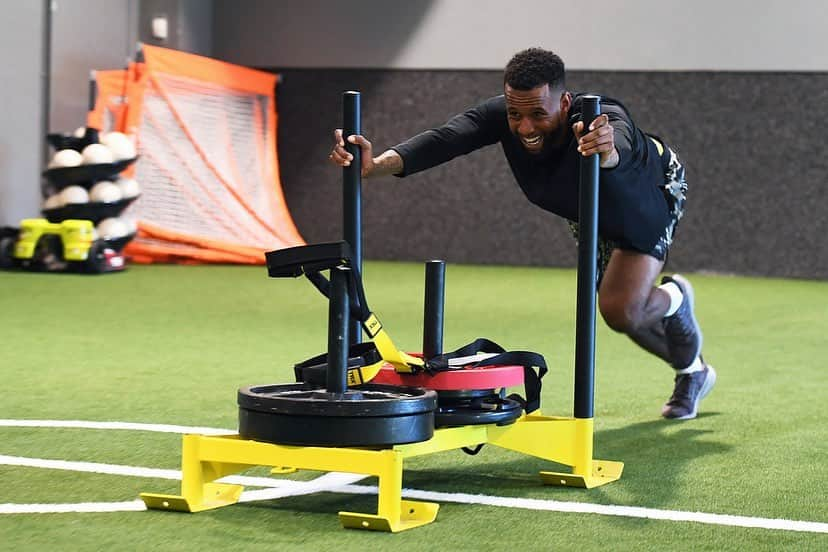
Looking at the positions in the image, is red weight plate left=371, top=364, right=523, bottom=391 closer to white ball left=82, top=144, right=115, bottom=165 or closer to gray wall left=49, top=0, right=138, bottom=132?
white ball left=82, top=144, right=115, bottom=165

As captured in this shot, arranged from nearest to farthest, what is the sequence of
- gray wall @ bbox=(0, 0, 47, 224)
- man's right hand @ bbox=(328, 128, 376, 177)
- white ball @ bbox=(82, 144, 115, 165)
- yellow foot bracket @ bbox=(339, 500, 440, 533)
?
yellow foot bracket @ bbox=(339, 500, 440, 533)
man's right hand @ bbox=(328, 128, 376, 177)
white ball @ bbox=(82, 144, 115, 165)
gray wall @ bbox=(0, 0, 47, 224)

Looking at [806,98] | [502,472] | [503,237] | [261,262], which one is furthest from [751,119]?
[502,472]

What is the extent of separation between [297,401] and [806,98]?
28.4ft

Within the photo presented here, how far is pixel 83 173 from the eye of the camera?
8773 mm

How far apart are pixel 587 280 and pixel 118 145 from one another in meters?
A: 6.46

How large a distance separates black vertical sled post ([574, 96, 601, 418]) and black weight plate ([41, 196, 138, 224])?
632 centimetres

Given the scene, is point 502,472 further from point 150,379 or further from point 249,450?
Result: point 150,379

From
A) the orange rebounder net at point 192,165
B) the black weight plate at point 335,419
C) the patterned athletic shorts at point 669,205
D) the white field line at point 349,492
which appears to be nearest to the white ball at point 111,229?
the orange rebounder net at point 192,165

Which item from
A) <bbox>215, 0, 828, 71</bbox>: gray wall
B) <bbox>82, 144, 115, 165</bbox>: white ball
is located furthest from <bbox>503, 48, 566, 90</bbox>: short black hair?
<bbox>215, 0, 828, 71</bbox>: gray wall

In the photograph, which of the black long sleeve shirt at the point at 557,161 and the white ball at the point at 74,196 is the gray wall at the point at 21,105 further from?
the black long sleeve shirt at the point at 557,161

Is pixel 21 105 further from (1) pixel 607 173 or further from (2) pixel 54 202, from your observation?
(1) pixel 607 173

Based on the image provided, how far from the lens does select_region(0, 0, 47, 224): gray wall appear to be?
9414 millimetres

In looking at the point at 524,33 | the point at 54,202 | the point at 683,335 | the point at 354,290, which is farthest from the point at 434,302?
the point at 524,33

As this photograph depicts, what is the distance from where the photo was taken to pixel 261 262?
10.0 m
